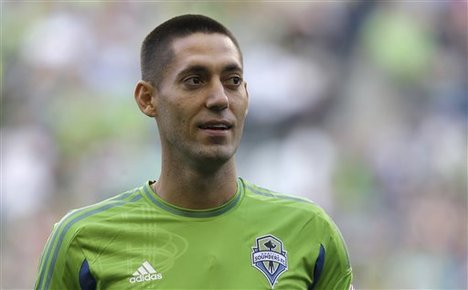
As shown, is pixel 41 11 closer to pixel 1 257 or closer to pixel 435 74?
pixel 1 257

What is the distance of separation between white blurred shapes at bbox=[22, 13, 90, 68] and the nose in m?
7.13

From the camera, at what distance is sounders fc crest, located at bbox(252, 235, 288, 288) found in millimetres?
3740

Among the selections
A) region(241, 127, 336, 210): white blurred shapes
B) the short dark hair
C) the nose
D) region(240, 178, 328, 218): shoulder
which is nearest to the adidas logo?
region(240, 178, 328, 218): shoulder

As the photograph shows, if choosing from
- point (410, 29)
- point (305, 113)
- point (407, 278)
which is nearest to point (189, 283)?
point (407, 278)

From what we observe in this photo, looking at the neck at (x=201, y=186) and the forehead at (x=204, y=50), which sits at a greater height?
the forehead at (x=204, y=50)

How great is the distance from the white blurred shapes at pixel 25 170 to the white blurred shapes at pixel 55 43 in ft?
2.70

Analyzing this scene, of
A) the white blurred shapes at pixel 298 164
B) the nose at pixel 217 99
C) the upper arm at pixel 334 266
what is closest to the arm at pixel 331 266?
the upper arm at pixel 334 266

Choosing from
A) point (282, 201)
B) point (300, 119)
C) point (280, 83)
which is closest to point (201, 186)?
point (282, 201)

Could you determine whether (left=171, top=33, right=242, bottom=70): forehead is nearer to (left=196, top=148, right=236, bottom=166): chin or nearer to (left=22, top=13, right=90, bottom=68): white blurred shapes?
(left=196, top=148, right=236, bottom=166): chin

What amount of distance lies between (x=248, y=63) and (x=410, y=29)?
1.83 metres

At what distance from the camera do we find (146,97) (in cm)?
405

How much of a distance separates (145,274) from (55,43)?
24.3 ft

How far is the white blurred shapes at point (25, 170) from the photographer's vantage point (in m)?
9.89

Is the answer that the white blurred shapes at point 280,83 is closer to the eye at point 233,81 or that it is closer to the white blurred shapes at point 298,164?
the white blurred shapes at point 298,164
